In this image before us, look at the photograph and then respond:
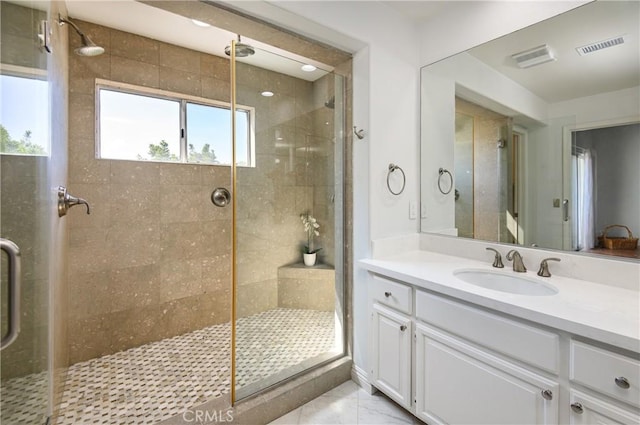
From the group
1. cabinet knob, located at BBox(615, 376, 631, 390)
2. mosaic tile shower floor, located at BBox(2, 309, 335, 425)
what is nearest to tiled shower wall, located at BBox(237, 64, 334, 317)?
mosaic tile shower floor, located at BBox(2, 309, 335, 425)

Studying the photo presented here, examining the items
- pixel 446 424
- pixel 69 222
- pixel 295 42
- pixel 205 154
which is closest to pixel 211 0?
pixel 295 42

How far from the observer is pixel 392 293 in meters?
1.65

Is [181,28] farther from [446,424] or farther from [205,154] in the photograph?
[446,424]

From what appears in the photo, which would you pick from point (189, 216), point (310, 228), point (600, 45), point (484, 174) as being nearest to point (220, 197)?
point (189, 216)

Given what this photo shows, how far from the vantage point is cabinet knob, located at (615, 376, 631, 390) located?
0.88 metres

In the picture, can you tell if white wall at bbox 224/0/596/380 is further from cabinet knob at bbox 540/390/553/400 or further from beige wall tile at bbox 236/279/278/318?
cabinet knob at bbox 540/390/553/400

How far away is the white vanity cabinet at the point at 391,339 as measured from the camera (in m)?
1.57

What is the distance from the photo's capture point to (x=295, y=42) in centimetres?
182

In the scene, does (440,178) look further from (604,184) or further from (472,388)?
(472,388)

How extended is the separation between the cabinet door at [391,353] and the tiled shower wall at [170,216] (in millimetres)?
899

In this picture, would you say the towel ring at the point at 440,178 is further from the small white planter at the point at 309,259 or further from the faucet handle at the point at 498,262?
the small white planter at the point at 309,259

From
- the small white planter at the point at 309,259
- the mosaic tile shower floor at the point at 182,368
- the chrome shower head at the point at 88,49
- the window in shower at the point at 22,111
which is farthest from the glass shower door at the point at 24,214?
the small white planter at the point at 309,259

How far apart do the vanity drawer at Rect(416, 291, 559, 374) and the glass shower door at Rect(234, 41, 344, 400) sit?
85 centimetres

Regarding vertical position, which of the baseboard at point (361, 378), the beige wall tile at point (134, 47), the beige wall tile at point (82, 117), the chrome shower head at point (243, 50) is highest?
the beige wall tile at point (134, 47)
